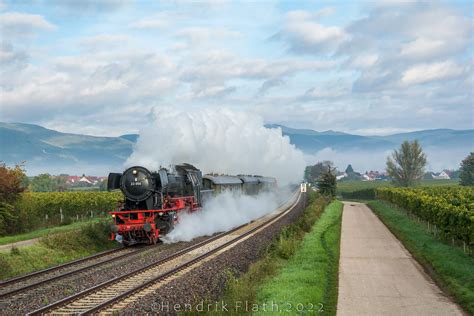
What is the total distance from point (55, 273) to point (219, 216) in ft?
63.0

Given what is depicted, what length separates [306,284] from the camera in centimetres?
1553

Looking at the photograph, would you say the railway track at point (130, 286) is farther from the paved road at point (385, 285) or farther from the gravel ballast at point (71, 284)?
the paved road at point (385, 285)

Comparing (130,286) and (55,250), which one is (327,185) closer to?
(55,250)

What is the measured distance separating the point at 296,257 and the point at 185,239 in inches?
393

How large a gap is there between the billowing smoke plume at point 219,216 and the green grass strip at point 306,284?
7814mm

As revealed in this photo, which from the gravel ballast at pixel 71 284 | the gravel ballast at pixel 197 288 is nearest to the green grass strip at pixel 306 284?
Result: the gravel ballast at pixel 197 288

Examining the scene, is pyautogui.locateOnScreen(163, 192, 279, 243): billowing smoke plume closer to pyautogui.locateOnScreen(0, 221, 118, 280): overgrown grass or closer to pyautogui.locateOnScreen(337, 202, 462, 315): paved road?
pyautogui.locateOnScreen(0, 221, 118, 280): overgrown grass

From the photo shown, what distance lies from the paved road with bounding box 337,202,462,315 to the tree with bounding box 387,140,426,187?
9337 cm

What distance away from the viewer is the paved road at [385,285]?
1299 centimetres

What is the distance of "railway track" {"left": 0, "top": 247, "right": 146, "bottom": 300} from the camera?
54.3 ft

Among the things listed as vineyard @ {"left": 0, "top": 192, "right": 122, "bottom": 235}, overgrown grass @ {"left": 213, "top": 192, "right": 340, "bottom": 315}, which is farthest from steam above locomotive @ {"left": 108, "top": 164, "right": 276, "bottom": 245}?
vineyard @ {"left": 0, "top": 192, "right": 122, "bottom": 235}

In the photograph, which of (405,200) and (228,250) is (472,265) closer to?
(228,250)

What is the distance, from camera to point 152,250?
25.2 metres

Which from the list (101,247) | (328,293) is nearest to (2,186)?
(101,247)
